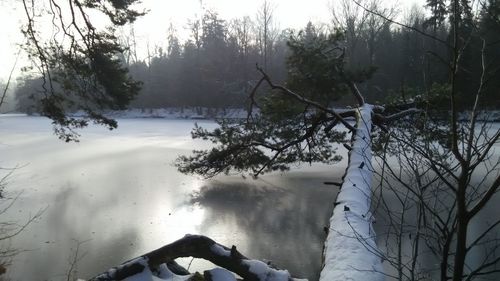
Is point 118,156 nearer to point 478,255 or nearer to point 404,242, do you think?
point 404,242

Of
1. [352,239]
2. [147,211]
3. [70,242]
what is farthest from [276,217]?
[352,239]

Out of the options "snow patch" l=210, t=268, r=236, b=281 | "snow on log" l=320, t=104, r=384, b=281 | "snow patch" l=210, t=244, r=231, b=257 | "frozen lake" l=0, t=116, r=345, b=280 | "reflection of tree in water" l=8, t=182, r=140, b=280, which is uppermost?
"snow on log" l=320, t=104, r=384, b=281

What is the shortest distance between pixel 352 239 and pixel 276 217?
4.82 m

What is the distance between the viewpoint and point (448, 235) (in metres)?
1.42

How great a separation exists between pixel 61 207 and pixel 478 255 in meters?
7.40

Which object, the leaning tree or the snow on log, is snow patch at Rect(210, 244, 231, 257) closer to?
the leaning tree

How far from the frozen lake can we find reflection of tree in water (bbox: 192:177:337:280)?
0.02m

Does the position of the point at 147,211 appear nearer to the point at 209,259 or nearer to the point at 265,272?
the point at 209,259

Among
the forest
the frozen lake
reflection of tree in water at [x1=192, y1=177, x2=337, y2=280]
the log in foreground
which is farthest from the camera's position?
the frozen lake

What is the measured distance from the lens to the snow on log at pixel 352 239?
2.39 metres

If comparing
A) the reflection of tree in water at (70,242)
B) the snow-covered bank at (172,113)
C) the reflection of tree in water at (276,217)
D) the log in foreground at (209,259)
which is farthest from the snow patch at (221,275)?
the snow-covered bank at (172,113)

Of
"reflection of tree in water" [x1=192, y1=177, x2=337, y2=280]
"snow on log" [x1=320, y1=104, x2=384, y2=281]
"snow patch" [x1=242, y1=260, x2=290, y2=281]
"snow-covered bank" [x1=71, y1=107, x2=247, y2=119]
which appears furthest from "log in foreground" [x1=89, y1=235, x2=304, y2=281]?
"snow-covered bank" [x1=71, y1=107, x2=247, y2=119]

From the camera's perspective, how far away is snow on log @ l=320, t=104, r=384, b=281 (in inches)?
94.1

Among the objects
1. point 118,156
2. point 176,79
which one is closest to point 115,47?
point 118,156
